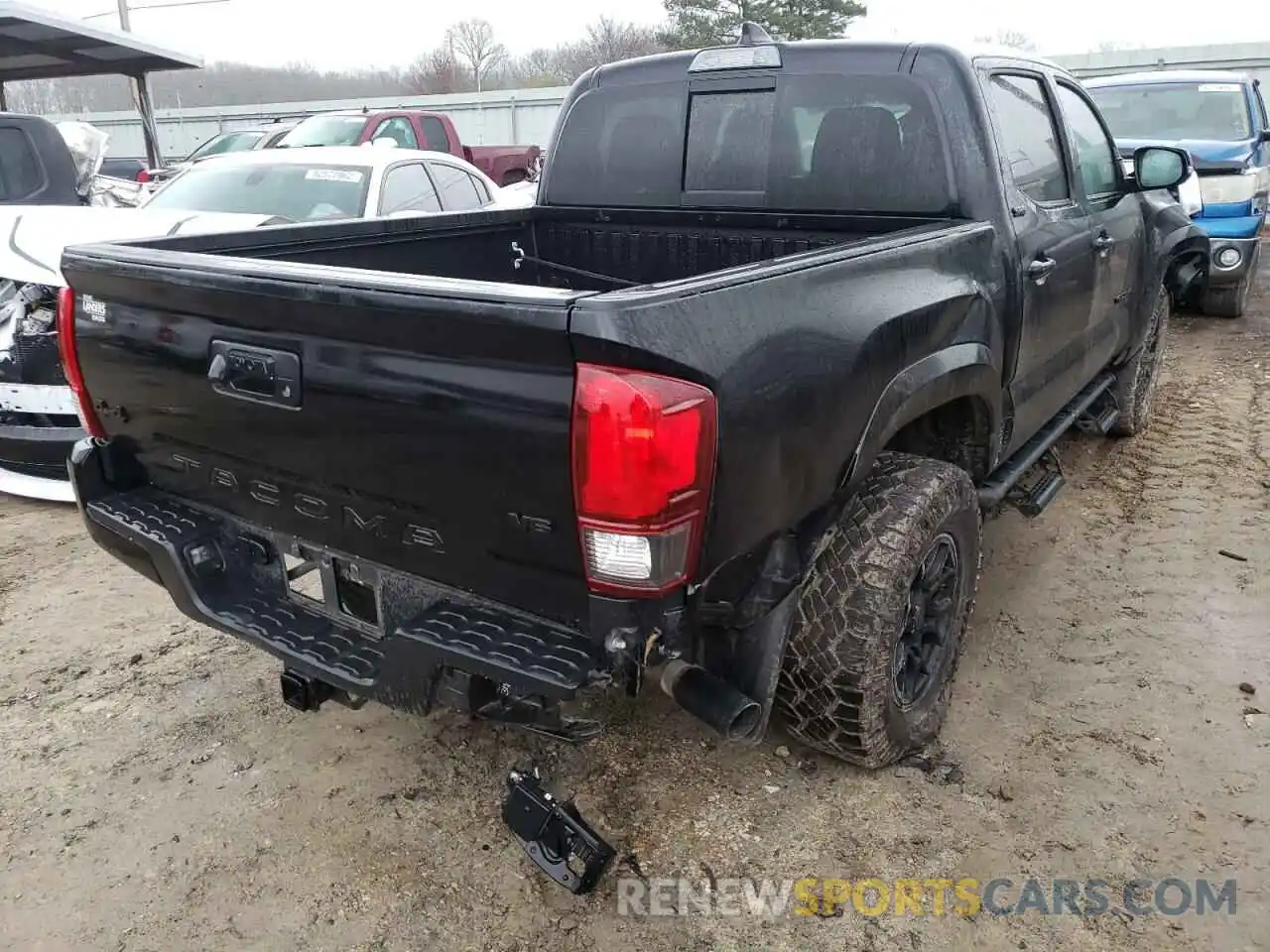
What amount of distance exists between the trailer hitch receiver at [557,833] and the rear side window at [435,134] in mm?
11441

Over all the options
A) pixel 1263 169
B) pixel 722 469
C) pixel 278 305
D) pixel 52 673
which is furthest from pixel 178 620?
Result: pixel 1263 169

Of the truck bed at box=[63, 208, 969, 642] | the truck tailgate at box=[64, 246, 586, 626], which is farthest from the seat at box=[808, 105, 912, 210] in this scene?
the truck tailgate at box=[64, 246, 586, 626]

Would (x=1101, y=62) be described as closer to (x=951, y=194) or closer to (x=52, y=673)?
(x=951, y=194)

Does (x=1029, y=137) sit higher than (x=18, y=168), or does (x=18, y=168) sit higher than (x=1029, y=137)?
(x=1029, y=137)

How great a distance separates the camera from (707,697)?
6.99 ft

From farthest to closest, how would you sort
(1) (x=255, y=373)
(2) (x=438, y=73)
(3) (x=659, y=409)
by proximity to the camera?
1. (2) (x=438, y=73)
2. (1) (x=255, y=373)
3. (3) (x=659, y=409)

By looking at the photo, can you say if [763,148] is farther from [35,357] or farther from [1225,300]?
[1225,300]

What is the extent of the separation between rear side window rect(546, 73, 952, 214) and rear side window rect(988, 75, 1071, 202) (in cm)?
31

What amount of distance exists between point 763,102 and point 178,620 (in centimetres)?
294

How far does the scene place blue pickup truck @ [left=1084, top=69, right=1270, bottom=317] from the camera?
808 centimetres

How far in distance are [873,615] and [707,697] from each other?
0.60 metres

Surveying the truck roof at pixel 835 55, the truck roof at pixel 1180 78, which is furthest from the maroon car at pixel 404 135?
the truck roof at pixel 835 55

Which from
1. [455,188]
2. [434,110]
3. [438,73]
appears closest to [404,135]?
[455,188]

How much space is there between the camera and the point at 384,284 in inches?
79.6
